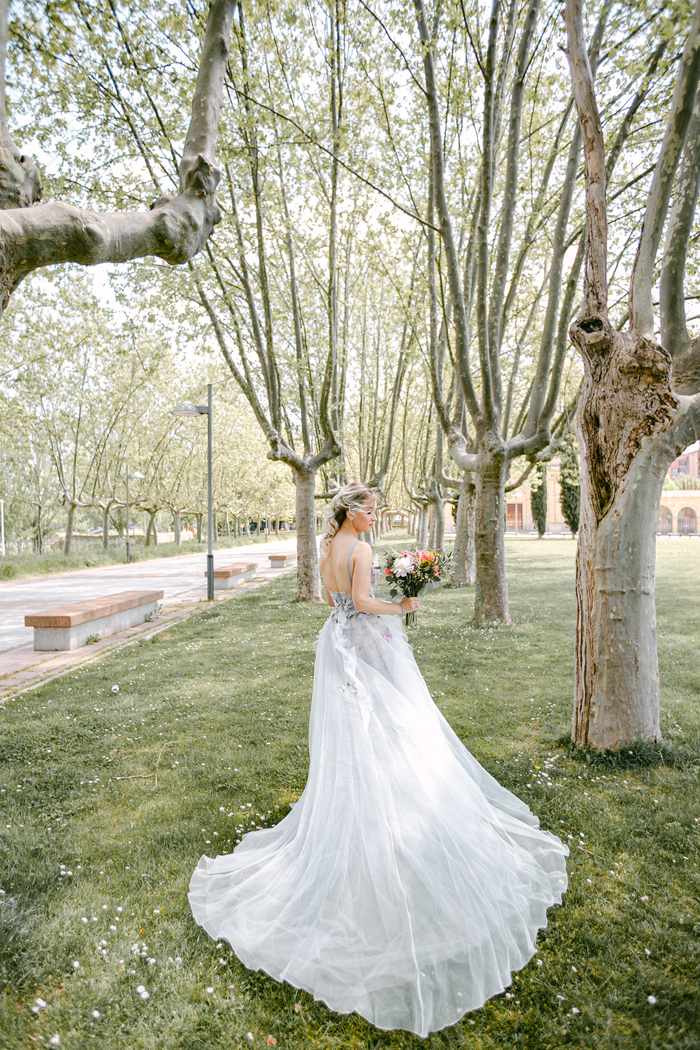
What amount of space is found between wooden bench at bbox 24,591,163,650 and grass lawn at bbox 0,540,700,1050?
1.49m

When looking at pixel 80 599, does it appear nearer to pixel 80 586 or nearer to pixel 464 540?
pixel 80 586

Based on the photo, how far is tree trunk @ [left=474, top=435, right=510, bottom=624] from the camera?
926cm

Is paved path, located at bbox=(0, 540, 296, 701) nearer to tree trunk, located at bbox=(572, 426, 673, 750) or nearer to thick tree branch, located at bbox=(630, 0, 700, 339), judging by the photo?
tree trunk, located at bbox=(572, 426, 673, 750)

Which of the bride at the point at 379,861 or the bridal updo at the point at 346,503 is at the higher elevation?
the bridal updo at the point at 346,503

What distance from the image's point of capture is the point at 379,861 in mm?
2643

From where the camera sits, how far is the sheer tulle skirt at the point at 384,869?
7.75 ft

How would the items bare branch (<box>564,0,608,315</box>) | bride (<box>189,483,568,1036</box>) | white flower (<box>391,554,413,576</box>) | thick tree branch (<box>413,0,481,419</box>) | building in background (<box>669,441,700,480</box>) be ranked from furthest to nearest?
building in background (<box>669,441,700,480</box>)
thick tree branch (<box>413,0,481,419</box>)
bare branch (<box>564,0,608,315</box>)
white flower (<box>391,554,413,576</box>)
bride (<box>189,483,568,1036</box>)

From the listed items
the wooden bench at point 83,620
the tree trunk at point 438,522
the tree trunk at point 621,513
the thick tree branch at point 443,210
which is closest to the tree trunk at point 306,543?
the wooden bench at point 83,620

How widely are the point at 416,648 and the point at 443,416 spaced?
3962 mm

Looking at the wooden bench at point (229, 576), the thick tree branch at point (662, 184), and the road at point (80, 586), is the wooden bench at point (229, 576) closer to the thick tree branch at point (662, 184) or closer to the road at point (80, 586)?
the road at point (80, 586)

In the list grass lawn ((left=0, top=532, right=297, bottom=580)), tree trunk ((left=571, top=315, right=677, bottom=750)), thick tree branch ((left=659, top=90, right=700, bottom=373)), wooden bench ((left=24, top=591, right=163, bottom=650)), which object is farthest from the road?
thick tree branch ((left=659, top=90, right=700, bottom=373))

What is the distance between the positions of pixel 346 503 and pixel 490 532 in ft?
21.1

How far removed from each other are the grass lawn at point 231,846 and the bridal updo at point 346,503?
1.93 metres

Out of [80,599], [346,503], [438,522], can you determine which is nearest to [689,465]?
[438,522]
